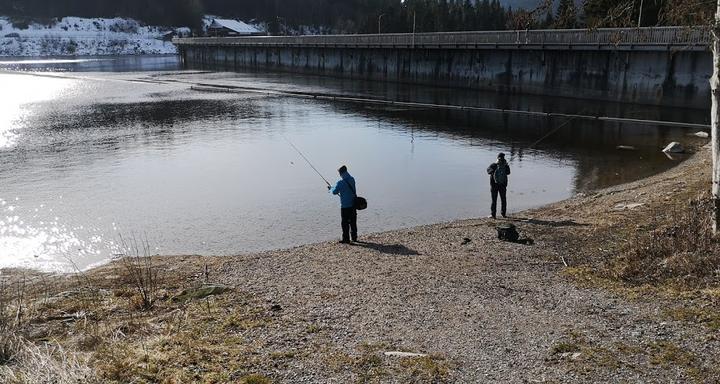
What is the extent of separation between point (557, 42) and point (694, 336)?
5216 centimetres

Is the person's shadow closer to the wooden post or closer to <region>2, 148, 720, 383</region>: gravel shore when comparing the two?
<region>2, 148, 720, 383</region>: gravel shore

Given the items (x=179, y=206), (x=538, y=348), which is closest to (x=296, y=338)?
(x=538, y=348)

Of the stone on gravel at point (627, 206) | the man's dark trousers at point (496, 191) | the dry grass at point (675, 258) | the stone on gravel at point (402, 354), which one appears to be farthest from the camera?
the man's dark trousers at point (496, 191)

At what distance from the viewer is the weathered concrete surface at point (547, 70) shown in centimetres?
4703

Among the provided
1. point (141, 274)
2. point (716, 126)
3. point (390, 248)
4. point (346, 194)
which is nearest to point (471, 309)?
point (390, 248)

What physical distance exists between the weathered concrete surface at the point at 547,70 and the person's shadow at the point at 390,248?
136 feet

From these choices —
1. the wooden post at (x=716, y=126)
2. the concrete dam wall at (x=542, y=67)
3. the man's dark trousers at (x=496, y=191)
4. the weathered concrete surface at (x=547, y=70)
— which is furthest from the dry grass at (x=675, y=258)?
the weathered concrete surface at (x=547, y=70)

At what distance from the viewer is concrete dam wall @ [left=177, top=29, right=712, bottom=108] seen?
154 ft

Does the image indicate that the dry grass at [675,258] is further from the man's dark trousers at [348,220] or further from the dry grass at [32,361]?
the dry grass at [32,361]

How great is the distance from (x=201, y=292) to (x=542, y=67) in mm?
54301

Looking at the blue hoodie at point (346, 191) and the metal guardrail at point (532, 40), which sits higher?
the metal guardrail at point (532, 40)

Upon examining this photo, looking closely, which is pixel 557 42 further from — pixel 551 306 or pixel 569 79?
pixel 551 306

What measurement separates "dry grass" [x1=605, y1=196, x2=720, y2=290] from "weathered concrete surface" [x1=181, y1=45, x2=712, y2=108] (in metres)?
40.0

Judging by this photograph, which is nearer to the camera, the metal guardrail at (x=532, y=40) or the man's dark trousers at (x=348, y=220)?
the man's dark trousers at (x=348, y=220)
